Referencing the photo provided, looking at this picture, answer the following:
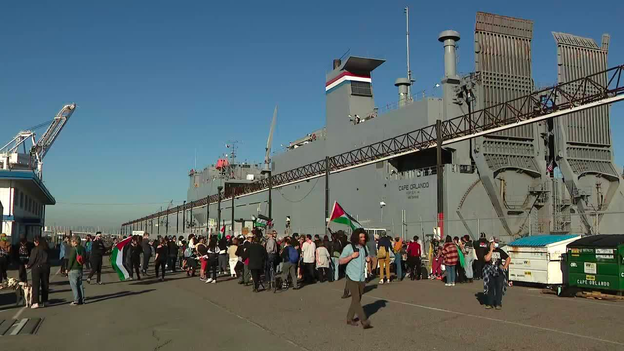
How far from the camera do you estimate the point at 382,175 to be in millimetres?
40250

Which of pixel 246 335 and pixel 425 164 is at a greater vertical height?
pixel 425 164

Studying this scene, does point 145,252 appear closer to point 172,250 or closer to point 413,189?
point 172,250

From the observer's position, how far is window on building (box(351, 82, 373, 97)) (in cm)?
4750

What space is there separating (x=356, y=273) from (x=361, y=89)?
39.3 m

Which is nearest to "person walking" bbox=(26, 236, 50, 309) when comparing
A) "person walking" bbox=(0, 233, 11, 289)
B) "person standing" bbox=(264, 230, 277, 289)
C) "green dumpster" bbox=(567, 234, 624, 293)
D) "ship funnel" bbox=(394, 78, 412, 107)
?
"person walking" bbox=(0, 233, 11, 289)

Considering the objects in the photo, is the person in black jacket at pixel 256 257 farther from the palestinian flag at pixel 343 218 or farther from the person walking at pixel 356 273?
the palestinian flag at pixel 343 218

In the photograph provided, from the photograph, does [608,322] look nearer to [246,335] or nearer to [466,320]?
[466,320]

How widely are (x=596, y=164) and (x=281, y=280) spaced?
29.1 m

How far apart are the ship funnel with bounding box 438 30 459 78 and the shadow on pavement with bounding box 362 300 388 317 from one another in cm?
2528

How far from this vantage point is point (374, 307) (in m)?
12.5

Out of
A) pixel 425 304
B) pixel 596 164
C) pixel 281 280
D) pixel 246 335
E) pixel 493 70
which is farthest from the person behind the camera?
pixel 596 164

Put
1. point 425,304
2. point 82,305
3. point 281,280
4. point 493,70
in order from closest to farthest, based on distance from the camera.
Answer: point 425,304 < point 82,305 < point 281,280 < point 493,70

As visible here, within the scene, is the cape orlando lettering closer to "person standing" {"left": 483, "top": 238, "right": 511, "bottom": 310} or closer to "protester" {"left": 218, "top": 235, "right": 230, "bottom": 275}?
"protester" {"left": 218, "top": 235, "right": 230, "bottom": 275}

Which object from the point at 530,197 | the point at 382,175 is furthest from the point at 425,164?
the point at 530,197
